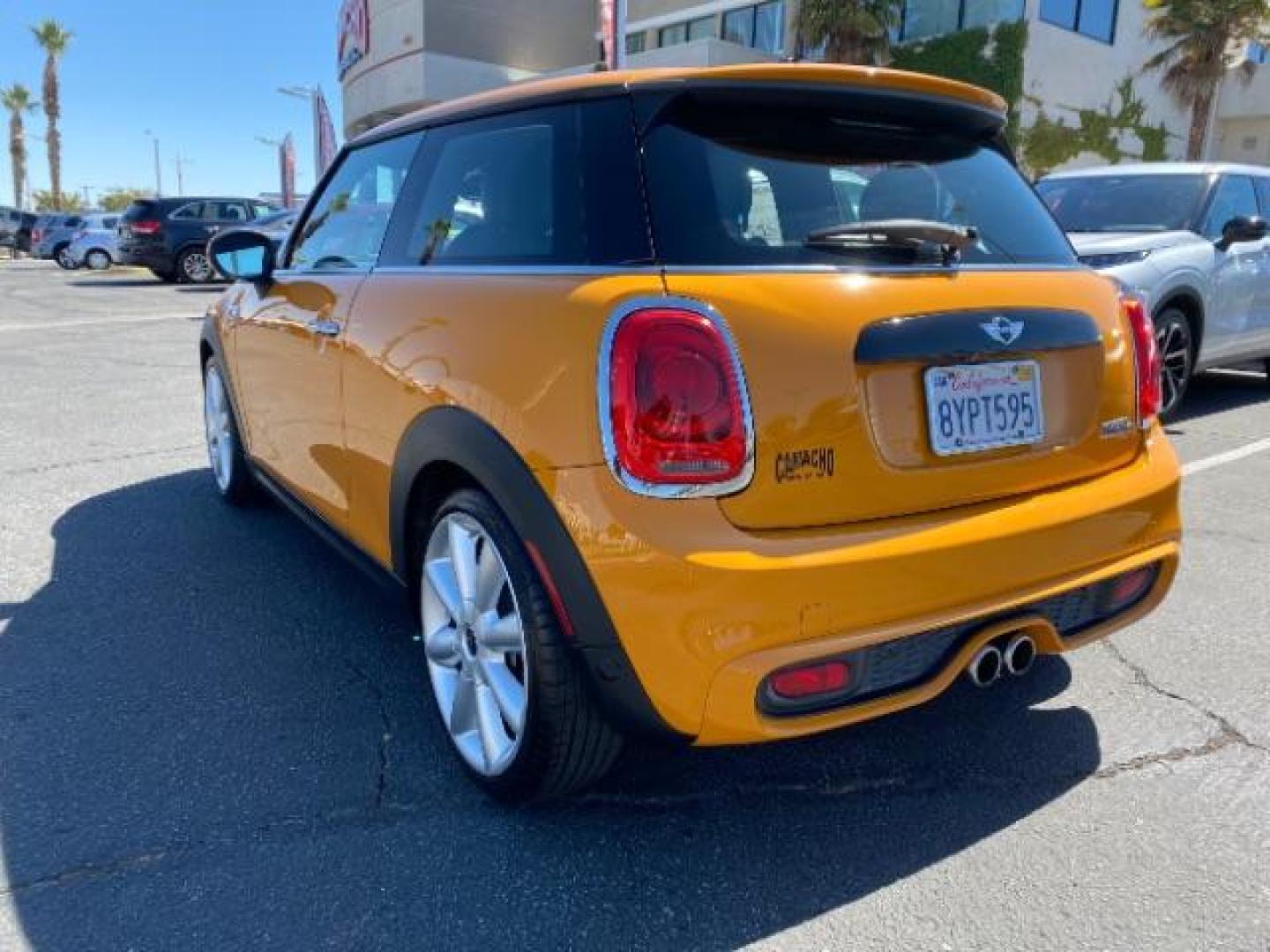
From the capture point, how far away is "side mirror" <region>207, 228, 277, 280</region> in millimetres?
3746

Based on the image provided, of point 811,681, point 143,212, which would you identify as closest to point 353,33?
point 143,212

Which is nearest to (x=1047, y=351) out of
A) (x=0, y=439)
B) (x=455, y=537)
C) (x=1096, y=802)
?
(x=1096, y=802)

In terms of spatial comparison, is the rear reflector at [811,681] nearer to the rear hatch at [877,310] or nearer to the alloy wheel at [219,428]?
the rear hatch at [877,310]

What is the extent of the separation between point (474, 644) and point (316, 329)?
1.26 meters

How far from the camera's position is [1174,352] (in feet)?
20.8

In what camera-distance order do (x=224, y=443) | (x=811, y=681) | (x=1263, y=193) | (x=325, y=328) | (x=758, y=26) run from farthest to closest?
(x=758, y=26) → (x=1263, y=193) → (x=224, y=443) → (x=325, y=328) → (x=811, y=681)

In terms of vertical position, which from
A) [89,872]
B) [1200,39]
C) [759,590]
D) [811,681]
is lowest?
[89,872]

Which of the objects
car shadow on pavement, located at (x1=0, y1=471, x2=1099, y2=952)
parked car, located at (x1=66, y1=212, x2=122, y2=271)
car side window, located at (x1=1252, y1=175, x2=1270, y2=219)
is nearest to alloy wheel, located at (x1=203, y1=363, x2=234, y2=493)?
car shadow on pavement, located at (x1=0, y1=471, x2=1099, y2=952)

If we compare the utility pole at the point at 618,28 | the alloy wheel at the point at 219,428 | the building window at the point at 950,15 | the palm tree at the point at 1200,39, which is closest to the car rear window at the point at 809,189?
the alloy wheel at the point at 219,428

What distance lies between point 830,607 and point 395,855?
1.09 metres

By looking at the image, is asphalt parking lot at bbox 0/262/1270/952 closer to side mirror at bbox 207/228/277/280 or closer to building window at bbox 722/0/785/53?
side mirror at bbox 207/228/277/280

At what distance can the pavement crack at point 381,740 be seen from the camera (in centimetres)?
236

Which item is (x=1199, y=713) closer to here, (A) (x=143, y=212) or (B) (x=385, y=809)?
(B) (x=385, y=809)

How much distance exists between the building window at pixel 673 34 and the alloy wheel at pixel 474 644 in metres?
30.2
